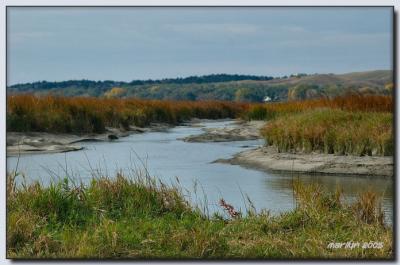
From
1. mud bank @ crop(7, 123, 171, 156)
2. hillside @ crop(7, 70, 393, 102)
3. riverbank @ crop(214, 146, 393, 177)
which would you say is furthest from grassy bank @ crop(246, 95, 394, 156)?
mud bank @ crop(7, 123, 171, 156)

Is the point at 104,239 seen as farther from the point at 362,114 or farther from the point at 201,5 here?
the point at 362,114

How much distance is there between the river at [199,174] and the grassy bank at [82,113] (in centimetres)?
127

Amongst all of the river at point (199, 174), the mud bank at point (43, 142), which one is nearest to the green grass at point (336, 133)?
the river at point (199, 174)

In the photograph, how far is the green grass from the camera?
53.2 ft

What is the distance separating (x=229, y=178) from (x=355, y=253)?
7.15 metres

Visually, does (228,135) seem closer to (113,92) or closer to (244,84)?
→ (113,92)

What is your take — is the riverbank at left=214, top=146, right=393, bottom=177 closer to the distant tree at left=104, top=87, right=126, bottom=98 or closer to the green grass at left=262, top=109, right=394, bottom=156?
the green grass at left=262, top=109, right=394, bottom=156

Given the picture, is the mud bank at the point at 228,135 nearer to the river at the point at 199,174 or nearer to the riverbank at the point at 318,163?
the river at the point at 199,174

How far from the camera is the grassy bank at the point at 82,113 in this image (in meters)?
19.5

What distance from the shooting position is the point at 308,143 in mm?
17906

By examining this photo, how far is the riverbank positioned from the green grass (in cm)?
25

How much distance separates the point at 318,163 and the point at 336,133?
4.41 ft

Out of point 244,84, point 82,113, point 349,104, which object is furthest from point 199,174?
point 82,113

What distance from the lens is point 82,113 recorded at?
24.3m
